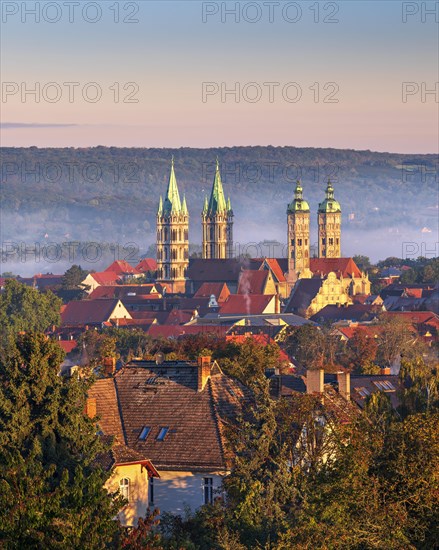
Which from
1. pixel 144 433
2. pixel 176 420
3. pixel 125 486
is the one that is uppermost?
pixel 176 420

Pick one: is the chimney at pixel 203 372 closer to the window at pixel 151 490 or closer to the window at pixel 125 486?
the window at pixel 151 490

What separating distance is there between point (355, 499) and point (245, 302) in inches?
5939

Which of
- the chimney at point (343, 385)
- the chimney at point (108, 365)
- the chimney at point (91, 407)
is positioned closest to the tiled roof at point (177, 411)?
the chimney at point (91, 407)

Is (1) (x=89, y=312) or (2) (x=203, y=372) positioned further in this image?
(1) (x=89, y=312)

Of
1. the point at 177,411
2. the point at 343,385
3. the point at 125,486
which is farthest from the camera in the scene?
the point at 343,385

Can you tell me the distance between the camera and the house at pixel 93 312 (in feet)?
542

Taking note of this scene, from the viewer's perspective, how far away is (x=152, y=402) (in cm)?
4334

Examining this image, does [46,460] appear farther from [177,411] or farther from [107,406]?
[107,406]

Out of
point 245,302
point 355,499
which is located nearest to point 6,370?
point 355,499

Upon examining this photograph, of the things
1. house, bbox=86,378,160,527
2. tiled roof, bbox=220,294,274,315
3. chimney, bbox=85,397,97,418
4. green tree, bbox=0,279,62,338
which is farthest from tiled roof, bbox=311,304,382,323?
house, bbox=86,378,160,527

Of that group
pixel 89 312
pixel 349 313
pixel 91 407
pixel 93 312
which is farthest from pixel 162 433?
pixel 349 313

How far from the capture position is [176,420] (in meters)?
42.4

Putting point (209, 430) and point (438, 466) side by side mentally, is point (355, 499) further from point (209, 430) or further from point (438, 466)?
point (209, 430)

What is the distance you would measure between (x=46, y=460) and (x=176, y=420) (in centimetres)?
1080
